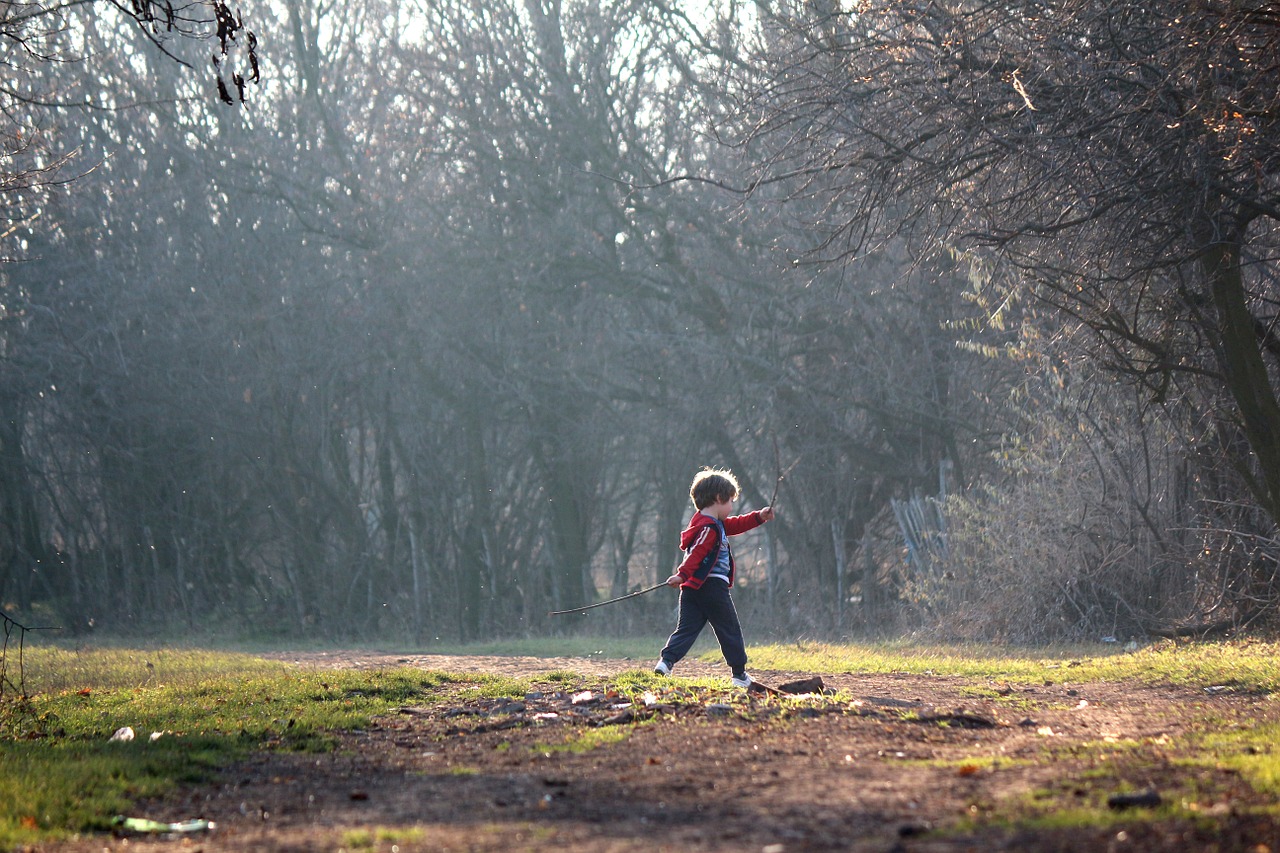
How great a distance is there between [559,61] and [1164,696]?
19.2m

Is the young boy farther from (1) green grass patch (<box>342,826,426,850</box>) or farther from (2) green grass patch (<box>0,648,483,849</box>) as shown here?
(1) green grass patch (<box>342,826,426,850</box>)

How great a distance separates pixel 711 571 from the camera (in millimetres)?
10445

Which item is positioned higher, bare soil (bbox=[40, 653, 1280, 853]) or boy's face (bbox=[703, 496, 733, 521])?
boy's face (bbox=[703, 496, 733, 521])

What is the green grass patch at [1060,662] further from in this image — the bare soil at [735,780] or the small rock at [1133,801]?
the small rock at [1133,801]

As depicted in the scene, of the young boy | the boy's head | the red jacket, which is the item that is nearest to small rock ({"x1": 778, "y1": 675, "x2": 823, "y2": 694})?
the young boy

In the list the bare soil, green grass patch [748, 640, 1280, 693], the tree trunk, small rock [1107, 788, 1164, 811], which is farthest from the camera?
the tree trunk

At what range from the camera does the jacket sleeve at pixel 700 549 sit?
10.3 metres

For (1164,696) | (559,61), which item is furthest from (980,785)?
(559,61)

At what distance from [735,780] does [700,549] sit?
4.16 meters

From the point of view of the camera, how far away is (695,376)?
25734 mm

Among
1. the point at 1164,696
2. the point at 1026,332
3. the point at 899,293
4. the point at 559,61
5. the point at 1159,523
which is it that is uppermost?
the point at 559,61

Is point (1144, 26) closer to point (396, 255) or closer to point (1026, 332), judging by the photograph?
point (1026, 332)

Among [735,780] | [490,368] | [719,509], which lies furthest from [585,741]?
[490,368]

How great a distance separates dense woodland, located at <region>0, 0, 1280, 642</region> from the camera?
20.7 metres
